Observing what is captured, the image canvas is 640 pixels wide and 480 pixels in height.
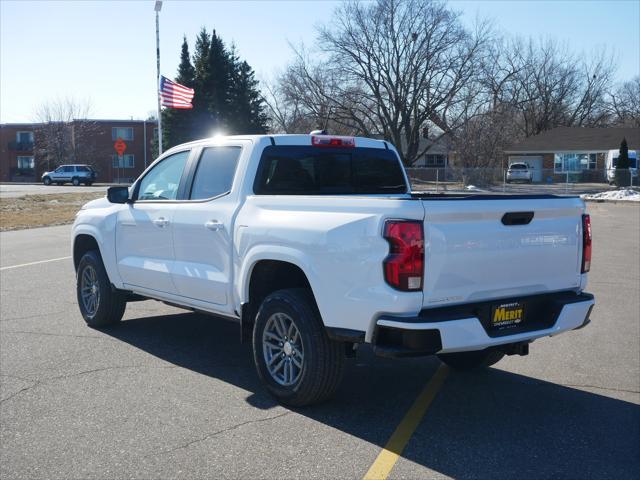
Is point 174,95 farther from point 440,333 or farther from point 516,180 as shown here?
point 516,180

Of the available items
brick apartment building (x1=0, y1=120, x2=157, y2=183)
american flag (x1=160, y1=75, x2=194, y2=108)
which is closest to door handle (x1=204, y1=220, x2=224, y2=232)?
american flag (x1=160, y1=75, x2=194, y2=108)

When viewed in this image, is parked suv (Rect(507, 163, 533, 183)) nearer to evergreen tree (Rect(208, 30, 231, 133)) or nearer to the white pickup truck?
evergreen tree (Rect(208, 30, 231, 133))

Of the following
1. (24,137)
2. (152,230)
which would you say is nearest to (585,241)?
→ (152,230)

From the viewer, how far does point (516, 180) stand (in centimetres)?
5350

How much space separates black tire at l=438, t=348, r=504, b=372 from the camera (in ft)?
19.5

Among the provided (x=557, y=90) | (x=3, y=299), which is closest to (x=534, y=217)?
(x=3, y=299)

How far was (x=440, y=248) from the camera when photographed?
4.34 m

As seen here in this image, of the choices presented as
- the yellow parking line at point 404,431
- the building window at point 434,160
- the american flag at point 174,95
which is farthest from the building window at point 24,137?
the yellow parking line at point 404,431

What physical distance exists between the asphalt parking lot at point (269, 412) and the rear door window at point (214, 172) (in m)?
1.56

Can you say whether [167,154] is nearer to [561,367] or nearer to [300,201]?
[300,201]

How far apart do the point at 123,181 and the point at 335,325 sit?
6962 cm

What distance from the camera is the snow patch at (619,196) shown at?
3774 centimetres

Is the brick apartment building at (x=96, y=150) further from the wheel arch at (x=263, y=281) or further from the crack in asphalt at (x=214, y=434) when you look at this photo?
the crack in asphalt at (x=214, y=434)

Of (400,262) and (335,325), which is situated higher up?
(400,262)
